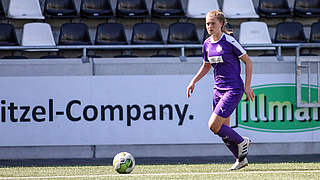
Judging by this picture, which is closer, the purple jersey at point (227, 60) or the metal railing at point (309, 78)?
the purple jersey at point (227, 60)

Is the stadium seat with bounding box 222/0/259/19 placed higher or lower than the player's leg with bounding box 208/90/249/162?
higher

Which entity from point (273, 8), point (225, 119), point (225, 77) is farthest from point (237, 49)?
point (273, 8)

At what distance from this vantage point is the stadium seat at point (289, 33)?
13.0 m

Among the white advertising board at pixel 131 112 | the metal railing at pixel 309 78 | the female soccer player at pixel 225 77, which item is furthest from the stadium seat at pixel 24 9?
the female soccer player at pixel 225 77

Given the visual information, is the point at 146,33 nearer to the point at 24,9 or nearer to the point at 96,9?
the point at 96,9

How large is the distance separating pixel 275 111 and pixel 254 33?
2.83 meters

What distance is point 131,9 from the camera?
1328cm

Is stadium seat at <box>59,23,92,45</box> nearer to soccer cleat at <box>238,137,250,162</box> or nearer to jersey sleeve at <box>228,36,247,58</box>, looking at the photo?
jersey sleeve at <box>228,36,247,58</box>

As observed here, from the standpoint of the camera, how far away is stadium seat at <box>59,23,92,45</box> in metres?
12.6

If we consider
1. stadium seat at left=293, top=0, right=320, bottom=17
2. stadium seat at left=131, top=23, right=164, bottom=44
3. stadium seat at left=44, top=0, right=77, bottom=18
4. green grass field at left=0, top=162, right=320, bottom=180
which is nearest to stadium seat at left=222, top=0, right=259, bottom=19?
stadium seat at left=293, top=0, right=320, bottom=17

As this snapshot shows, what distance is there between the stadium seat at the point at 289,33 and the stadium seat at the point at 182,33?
5.63ft

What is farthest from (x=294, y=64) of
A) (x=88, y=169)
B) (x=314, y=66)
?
(x=88, y=169)

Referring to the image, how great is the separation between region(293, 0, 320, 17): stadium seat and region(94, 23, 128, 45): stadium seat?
3821 mm

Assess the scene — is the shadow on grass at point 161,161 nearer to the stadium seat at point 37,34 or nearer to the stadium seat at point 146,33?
the stadium seat at point 146,33
